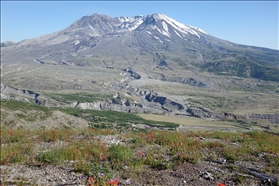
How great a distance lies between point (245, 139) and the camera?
12.3m

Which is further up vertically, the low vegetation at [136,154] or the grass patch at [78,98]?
the low vegetation at [136,154]

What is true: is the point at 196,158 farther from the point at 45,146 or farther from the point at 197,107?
the point at 197,107

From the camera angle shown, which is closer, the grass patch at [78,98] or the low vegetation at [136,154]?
the low vegetation at [136,154]

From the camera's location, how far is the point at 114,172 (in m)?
7.75

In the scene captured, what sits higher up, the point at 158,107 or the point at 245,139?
the point at 245,139

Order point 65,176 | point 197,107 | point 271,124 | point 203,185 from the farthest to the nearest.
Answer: point 197,107 → point 271,124 → point 65,176 → point 203,185

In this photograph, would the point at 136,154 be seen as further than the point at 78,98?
No

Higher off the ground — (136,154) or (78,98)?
(136,154)

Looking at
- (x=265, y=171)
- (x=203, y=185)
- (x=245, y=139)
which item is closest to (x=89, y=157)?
(x=203, y=185)

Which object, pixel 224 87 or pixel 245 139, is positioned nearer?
pixel 245 139

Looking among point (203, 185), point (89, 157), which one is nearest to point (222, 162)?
point (203, 185)

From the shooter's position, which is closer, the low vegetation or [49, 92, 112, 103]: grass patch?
the low vegetation

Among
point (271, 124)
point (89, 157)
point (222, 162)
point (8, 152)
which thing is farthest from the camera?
point (271, 124)

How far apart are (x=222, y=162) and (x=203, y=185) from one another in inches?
80.6
